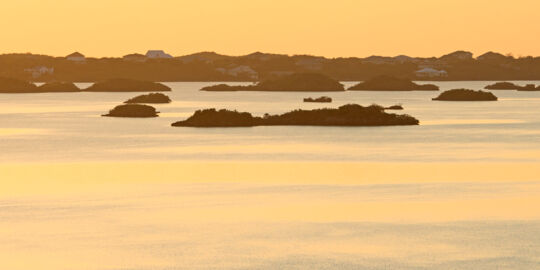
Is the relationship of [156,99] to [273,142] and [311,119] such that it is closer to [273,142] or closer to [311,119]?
[311,119]

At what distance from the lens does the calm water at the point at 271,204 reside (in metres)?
26.9

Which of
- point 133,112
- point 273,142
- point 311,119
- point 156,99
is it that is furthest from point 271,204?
point 156,99

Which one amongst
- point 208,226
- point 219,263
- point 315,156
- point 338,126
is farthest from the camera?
point 338,126

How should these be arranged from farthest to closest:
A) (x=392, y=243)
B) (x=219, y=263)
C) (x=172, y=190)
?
(x=172, y=190) < (x=392, y=243) < (x=219, y=263)

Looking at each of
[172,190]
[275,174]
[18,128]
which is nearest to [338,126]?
[18,128]

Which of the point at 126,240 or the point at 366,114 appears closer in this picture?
the point at 126,240

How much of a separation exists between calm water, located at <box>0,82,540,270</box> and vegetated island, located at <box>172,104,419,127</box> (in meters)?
18.0

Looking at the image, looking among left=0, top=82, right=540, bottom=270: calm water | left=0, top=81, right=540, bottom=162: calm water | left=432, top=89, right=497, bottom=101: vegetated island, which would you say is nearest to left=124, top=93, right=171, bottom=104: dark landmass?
left=432, top=89, right=497, bottom=101: vegetated island

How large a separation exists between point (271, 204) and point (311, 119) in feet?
192

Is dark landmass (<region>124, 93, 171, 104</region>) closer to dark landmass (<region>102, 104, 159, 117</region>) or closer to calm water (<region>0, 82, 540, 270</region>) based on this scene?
dark landmass (<region>102, 104, 159, 117</region>)

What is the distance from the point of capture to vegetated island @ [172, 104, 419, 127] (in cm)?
9362

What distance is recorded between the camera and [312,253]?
88.7ft

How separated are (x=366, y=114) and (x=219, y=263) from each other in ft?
229

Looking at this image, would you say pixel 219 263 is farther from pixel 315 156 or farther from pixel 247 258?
pixel 315 156
